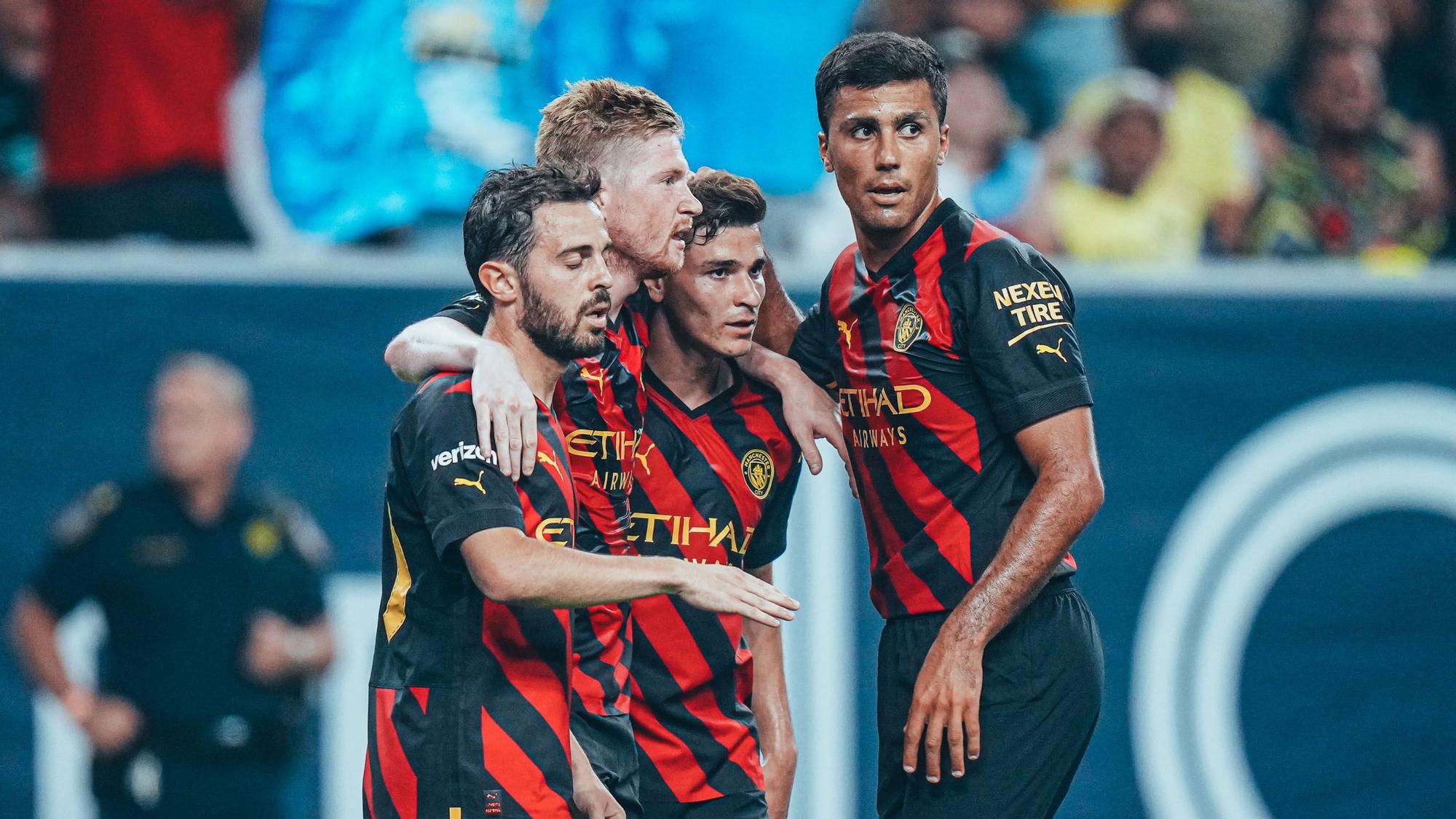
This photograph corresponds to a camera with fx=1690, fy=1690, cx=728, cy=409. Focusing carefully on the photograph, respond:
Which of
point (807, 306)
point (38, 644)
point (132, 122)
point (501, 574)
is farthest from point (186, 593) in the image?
point (501, 574)

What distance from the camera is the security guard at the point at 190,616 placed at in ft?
21.2

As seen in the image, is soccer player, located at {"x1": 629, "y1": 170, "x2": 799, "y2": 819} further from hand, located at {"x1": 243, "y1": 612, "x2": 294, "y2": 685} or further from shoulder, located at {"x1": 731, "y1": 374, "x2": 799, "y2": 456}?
hand, located at {"x1": 243, "y1": 612, "x2": 294, "y2": 685}

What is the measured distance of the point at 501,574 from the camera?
11.2 ft

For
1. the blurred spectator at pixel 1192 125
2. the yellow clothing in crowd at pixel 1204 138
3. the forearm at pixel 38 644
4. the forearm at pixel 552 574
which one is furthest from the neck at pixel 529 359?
the blurred spectator at pixel 1192 125

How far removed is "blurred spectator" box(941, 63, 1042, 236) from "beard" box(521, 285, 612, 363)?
14.7 ft

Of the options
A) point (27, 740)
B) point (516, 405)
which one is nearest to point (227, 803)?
point (27, 740)

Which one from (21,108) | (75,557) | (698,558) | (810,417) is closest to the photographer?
(810,417)

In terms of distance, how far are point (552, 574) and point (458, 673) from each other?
382 millimetres

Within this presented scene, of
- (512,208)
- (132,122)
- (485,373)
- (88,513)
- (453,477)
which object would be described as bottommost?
(453,477)

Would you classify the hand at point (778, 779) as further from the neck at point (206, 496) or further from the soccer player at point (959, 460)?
the neck at point (206, 496)

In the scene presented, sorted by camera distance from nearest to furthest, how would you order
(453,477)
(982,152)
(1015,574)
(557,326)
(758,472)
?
(453,477) < (557,326) < (1015,574) < (758,472) < (982,152)

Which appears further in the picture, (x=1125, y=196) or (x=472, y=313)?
(x=1125, y=196)

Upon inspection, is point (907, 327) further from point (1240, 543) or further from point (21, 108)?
point (21, 108)

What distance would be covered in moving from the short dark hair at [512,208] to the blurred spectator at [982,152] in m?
4.41
